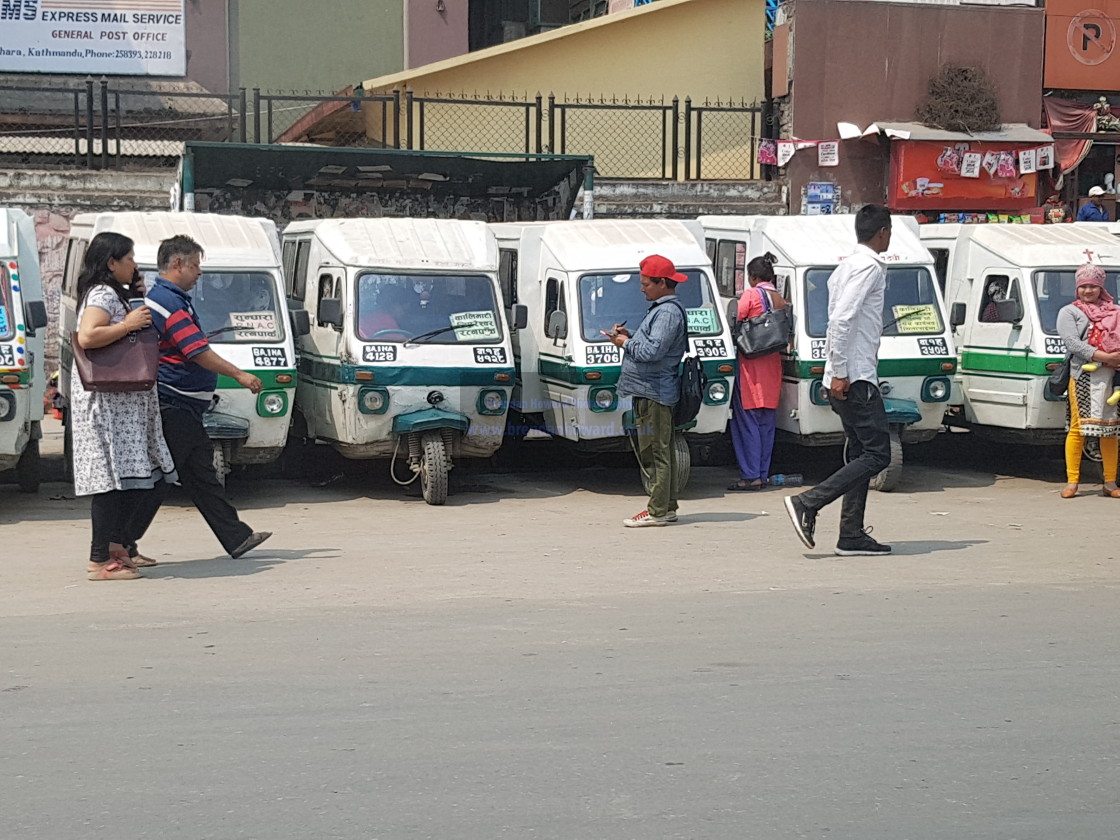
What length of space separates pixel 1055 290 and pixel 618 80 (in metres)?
10.0

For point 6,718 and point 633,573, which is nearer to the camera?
point 6,718

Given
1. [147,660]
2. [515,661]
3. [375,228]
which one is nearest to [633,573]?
[515,661]

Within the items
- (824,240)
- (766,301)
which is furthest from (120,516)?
(824,240)

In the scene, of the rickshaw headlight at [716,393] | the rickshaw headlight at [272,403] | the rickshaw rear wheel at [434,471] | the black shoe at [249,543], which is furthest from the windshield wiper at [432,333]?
the black shoe at [249,543]

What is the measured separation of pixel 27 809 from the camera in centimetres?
451

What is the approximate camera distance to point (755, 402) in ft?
40.8

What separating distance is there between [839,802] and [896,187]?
56.3 feet

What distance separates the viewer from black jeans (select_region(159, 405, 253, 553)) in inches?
332

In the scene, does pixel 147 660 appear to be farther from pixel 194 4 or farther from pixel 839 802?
pixel 194 4

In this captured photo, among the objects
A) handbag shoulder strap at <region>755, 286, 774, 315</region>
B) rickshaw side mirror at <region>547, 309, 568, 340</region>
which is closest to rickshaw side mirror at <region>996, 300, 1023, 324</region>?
handbag shoulder strap at <region>755, 286, 774, 315</region>

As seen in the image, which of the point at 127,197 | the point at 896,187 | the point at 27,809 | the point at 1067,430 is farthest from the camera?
the point at 896,187

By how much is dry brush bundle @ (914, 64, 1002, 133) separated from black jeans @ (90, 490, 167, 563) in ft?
49.9

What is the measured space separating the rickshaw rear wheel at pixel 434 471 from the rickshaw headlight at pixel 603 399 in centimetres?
123

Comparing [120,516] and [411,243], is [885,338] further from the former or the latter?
[120,516]
